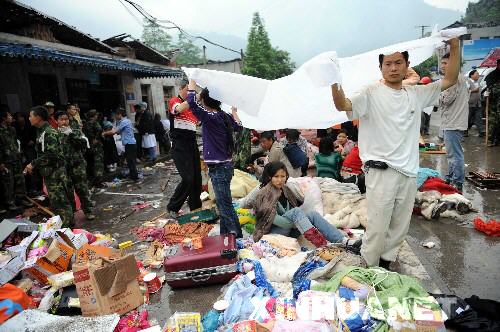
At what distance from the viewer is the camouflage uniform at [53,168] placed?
5008mm

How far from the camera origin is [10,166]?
6785 mm

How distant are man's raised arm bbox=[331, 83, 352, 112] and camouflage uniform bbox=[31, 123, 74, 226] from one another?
4351 millimetres

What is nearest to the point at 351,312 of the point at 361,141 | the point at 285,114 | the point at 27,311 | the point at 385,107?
the point at 361,141

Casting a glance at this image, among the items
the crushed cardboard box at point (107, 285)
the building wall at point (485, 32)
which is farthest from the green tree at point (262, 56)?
the crushed cardboard box at point (107, 285)

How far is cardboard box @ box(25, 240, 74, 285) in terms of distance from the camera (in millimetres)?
3580

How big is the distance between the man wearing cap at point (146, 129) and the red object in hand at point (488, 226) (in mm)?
9346

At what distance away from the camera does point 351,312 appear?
8.60ft

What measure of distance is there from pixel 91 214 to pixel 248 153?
3501 mm

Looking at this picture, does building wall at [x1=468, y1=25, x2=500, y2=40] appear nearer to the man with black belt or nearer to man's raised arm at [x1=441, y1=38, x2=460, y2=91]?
the man with black belt

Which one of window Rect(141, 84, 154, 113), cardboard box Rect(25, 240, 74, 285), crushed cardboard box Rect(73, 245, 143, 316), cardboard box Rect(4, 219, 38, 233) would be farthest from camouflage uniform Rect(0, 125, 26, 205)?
window Rect(141, 84, 154, 113)

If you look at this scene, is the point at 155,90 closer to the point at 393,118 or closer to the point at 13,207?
the point at 13,207

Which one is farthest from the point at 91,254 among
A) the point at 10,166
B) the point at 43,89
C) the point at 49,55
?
the point at 43,89

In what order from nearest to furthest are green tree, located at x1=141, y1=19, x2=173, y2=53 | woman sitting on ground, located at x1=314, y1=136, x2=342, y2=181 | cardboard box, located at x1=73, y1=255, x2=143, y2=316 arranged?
cardboard box, located at x1=73, y1=255, x2=143, y2=316 < woman sitting on ground, located at x1=314, y1=136, x2=342, y2=181 < green tree, located at x1=141, y1=19, x2=173, y2=53

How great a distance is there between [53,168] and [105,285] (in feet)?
9.56
